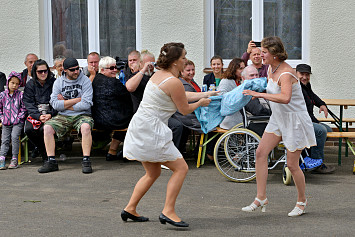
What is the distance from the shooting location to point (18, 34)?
37.6 feet

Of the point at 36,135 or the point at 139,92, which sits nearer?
the point at 139,92

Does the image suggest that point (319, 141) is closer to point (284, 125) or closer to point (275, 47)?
point (284, 125)

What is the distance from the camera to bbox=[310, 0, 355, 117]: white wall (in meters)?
10.8

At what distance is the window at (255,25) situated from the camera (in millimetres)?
11203

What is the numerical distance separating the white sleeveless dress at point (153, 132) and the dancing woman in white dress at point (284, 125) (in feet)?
3.18

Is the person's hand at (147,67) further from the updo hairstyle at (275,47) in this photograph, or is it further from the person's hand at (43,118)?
the updo hairstyle at (275,47)

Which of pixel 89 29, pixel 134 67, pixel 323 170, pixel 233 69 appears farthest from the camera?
pixel 89 29

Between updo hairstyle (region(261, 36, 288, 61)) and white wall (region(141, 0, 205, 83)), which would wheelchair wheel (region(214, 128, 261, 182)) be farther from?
white wall (region(141, 0, 205, 83))

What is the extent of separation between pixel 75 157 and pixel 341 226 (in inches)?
211

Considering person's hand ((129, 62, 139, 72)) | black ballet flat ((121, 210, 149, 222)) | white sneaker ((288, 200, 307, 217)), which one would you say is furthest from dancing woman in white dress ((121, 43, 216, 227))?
person's hand ((129, 62, 139, 72))

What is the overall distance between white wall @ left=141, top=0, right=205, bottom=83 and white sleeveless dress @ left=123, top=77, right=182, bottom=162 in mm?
5681

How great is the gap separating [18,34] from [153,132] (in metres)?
6.81

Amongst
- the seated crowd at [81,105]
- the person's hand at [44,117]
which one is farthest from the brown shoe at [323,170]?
the person's hand at [44,117]

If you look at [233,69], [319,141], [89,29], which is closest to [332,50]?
[233,69]
